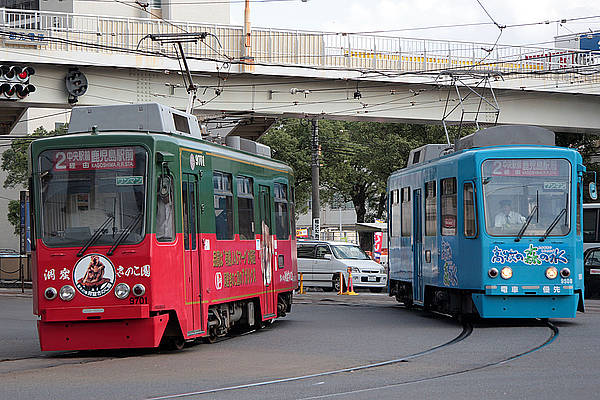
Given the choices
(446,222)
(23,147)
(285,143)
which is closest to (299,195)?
(285,143)

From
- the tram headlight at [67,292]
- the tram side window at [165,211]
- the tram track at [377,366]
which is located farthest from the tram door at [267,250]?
the tram headlight at [67,292]

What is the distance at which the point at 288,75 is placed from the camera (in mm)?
32156

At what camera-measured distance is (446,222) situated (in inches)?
762

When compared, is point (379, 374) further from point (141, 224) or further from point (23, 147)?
point (23, 147)

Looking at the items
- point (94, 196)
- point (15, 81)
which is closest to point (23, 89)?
point (15, 81)

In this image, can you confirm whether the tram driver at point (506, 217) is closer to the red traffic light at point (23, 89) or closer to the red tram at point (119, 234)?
the red tram at point (119, 234)

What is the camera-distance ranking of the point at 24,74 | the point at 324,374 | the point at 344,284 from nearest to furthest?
the point at 324,374 < the point at 24,74 < the point at 344,284

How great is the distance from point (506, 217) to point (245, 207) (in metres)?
4.36

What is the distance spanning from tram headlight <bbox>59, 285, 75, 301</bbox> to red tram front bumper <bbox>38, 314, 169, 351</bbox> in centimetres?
34

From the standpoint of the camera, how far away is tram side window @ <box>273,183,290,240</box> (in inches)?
797

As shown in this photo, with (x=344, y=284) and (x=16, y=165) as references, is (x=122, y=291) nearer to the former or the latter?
(x=344, y=284)

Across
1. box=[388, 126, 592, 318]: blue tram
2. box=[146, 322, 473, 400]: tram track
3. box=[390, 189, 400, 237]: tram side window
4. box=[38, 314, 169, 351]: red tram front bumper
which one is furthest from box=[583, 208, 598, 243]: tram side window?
box=[38, 314, 169, 351]: red tram front bumper

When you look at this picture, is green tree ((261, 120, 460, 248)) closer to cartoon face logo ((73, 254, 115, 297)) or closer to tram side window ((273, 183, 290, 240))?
tram side window ((273, 183, 290, 240))

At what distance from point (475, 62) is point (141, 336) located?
73.8 feet
